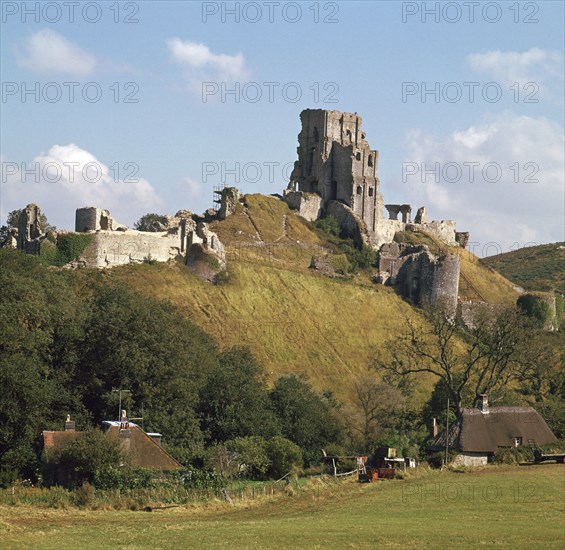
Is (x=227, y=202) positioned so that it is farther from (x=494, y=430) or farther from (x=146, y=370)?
(x=494, y=430)

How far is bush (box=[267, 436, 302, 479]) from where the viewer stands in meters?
48.5

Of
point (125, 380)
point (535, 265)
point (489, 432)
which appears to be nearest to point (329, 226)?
point (489, 432)

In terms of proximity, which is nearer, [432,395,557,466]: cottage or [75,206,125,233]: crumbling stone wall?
[432,395,557,466]: cottage

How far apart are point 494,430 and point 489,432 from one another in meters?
0.30

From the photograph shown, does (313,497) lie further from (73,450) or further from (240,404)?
(240,404)

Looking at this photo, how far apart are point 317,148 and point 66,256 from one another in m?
35.1

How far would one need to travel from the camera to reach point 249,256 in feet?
273

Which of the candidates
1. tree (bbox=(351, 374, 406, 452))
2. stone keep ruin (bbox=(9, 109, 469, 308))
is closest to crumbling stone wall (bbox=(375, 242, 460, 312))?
stone keep ruin (bbox=(9, 109, 469, 308))

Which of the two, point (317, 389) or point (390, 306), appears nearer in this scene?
point (317, 389)

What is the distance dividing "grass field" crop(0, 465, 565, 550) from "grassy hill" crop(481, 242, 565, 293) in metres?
72.7

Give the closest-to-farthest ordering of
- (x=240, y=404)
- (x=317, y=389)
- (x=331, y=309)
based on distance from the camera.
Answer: (x=240, y=404), (x=317, y=389), (x=331, y=309)

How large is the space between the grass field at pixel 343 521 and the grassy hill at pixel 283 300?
2698 cm

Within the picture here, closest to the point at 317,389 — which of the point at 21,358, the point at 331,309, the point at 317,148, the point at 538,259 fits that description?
the point at 331,309

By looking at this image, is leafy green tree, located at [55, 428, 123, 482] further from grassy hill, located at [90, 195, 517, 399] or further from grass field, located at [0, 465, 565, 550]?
grassy hill, located at [90, 195, 517, 399]
